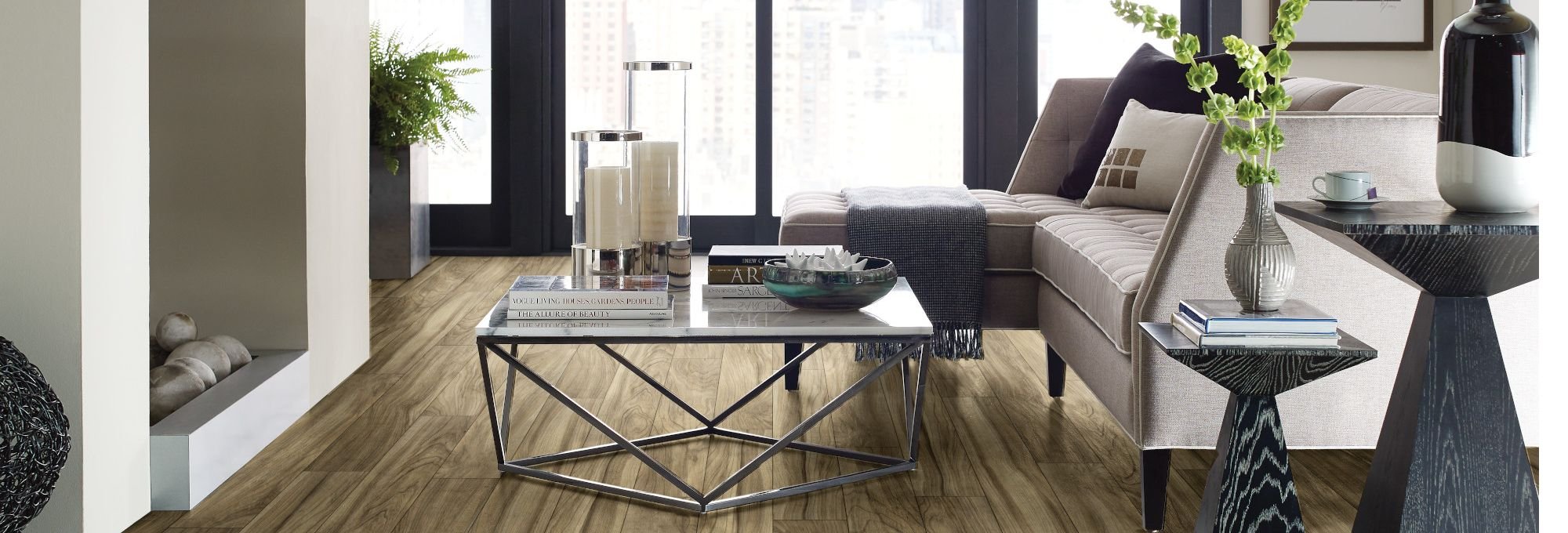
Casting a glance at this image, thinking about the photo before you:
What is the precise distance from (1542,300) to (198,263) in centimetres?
263

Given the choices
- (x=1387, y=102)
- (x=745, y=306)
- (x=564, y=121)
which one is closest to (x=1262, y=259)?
(x=1387, y=102)

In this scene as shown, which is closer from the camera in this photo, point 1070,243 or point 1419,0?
point 1070,243

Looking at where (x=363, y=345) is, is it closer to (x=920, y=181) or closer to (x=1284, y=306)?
(x=1284, y=306)

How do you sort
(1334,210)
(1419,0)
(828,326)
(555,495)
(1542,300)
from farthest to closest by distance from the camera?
(1419,0) → (555,495) → (828,326) → (1334,210) → (1542,300)

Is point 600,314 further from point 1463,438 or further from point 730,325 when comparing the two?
point 1463,438

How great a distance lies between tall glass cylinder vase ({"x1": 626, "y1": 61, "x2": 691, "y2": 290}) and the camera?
2373 millimetres

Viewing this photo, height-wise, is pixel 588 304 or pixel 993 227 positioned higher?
pixel 993 227

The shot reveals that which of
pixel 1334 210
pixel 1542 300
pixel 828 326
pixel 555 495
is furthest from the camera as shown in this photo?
pixel 555 495

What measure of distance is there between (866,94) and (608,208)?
11.2ft

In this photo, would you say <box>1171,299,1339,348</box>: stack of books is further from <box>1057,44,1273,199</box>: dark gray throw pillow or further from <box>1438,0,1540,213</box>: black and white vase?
<box>1057,44,1273,199</box>: dark gray throw pillow

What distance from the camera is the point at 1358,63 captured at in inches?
216

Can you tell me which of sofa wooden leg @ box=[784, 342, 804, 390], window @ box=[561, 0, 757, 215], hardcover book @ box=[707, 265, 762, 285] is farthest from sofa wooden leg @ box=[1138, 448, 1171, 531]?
window @ box=[561, 0, 757, 215]

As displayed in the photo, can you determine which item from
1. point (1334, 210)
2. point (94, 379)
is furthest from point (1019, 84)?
point (94, 379)

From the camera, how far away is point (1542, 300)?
5.04 feet
